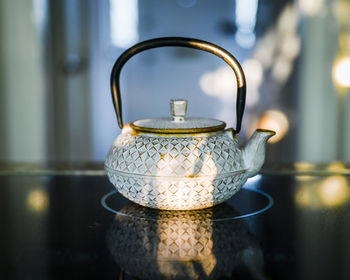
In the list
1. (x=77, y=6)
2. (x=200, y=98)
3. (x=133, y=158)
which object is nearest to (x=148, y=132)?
(x=133, y=158)

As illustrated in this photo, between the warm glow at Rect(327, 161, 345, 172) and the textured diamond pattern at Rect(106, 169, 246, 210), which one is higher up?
the textured diamond pattern at Rect(106, 169, 246, 210)

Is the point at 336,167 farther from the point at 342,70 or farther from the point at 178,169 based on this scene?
the point at 342,70

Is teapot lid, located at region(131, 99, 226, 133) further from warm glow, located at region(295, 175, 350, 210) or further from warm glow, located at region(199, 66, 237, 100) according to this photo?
warm glow, located at region(199, 66, 237, 100)

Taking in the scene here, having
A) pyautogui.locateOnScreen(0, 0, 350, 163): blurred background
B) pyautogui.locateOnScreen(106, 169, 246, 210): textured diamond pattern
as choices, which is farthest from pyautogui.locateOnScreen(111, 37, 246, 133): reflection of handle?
pyautogui.locateOnScreen(0, 0, 350, 163): blurred background

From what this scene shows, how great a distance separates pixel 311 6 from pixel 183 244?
2.46m

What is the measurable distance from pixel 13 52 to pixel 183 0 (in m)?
1.10

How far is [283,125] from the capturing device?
9.07ft

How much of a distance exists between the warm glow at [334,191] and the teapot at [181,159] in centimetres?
16

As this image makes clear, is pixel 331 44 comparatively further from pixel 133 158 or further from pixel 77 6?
pixel 133 158

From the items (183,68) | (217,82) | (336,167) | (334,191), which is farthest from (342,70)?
(334,191)

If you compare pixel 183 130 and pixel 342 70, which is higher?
pixel 342 70

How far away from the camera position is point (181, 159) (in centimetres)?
63

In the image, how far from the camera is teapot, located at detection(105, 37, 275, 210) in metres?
0.63

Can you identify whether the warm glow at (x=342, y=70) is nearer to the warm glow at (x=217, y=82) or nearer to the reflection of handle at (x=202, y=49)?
the warm glow at (x=217, y=82)
